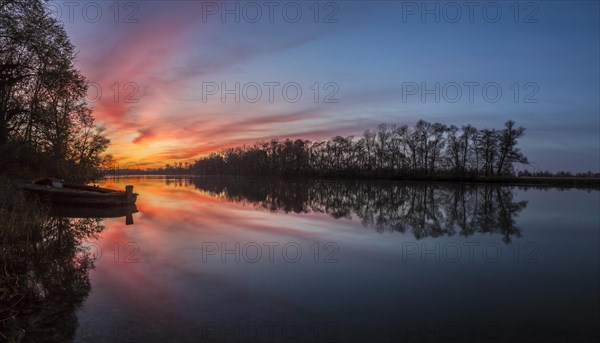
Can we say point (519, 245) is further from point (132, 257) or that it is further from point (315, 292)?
point (132, 257)

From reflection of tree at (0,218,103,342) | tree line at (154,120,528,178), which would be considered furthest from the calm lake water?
tree line at (154,120,528,178)

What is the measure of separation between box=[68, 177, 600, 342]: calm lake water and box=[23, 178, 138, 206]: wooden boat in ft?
24.3

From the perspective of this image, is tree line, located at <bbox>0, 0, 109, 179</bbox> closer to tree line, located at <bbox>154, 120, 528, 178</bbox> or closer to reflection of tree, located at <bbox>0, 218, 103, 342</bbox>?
reflection of tree, located at <bbox>0, 218, 103, 342</bbox>

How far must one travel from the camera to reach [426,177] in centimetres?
8562

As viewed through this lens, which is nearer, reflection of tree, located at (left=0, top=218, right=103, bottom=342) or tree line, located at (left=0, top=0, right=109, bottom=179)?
reflection of tree, located at (left=0, top=218, right=103, bottom=342)

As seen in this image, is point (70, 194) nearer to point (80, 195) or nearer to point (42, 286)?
point (80, 195)

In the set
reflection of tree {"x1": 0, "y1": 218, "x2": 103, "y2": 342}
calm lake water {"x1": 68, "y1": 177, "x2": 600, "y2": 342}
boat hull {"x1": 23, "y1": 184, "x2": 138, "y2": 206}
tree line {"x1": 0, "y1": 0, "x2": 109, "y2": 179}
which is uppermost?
tree line {"x1": 0, "y1": 0, "x2": 109, "y2": 179}

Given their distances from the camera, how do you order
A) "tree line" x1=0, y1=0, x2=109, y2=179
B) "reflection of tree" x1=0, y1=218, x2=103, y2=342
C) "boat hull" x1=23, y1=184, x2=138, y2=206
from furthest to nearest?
"boat hull" x1=23, y1=184, x2=138, y2=206
"tree line" x1=0, y1=0, x2=109, y2=179
"reflection of tree" x1=0, y1=218, x2=103, y2=342

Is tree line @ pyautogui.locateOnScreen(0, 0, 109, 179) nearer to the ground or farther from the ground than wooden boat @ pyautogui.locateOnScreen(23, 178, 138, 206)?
farther from the ground

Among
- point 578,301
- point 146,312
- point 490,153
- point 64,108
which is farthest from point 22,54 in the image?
point 490,153

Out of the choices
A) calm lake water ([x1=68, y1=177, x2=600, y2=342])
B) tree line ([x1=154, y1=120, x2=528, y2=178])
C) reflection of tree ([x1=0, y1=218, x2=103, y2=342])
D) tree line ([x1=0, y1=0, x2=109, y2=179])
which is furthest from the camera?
tree line ([x1=154, y1=120, x2=528, y2=178])

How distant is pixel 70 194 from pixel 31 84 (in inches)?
291

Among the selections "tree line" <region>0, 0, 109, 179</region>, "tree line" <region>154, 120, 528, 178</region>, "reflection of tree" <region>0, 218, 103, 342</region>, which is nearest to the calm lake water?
"reflection of tree" <region>0, 218, 103, 342</region>

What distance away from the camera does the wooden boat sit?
70.8 ft
